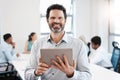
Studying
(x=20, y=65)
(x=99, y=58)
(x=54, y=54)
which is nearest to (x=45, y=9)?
(x=99, y=58)

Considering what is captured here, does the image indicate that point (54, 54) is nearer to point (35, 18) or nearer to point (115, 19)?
point (35, 18)

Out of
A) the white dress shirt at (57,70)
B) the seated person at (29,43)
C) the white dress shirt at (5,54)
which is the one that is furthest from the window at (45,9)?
the white dress shirt at (57,70)

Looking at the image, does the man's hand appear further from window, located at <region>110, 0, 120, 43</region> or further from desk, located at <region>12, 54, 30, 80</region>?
window, located at <region>110, 0, 120, 43</region>

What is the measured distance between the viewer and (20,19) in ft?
23.4

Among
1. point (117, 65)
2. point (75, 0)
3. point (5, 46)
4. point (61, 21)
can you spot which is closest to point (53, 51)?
point (61, 21)

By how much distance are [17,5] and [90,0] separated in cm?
245

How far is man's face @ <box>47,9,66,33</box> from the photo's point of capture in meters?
1.83

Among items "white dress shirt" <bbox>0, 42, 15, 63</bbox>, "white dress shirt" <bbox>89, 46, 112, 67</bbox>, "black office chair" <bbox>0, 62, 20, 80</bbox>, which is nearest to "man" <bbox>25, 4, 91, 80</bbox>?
"black office chair" <bbox>0, 62, 20, 80</bbox>

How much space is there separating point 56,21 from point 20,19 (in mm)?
5456

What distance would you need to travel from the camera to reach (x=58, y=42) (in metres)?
2.01

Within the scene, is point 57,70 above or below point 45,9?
below

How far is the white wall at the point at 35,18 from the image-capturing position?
7.03 m

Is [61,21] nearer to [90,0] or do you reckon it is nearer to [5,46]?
[5,46]

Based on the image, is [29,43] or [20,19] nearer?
[29,43]
